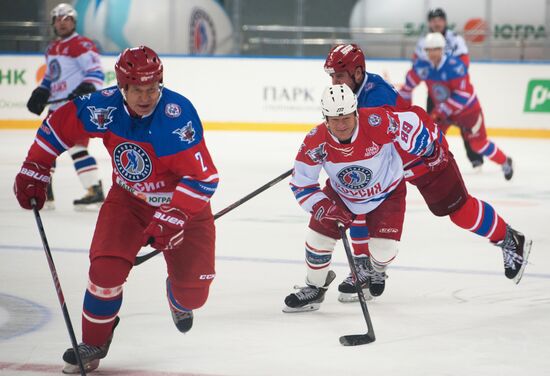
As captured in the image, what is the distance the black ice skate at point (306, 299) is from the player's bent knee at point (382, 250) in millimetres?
238

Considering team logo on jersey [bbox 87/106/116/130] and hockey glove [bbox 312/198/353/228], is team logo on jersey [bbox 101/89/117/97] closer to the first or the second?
team logo on jersey [bbox 87/106/116/130]

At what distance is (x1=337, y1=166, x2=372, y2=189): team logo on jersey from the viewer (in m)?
4.20

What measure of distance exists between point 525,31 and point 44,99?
787 centimetres

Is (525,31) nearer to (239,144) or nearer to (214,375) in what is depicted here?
(239,144)

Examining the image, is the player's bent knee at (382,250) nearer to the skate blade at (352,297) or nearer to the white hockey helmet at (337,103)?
the skate blade at (352,297)

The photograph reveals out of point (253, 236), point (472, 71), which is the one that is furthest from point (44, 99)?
point (472, 71)

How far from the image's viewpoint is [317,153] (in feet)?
13.5

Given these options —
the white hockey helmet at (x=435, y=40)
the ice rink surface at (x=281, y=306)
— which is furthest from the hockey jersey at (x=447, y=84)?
the ice rink surface at (x=281, y=306)

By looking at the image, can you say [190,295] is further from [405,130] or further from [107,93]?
[405,130]

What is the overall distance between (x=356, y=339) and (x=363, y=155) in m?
0.74

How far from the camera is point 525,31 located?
13336 millimetres

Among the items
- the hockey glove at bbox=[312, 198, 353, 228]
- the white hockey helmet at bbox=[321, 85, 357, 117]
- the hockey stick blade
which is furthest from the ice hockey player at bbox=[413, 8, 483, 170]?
the hockey stick blade

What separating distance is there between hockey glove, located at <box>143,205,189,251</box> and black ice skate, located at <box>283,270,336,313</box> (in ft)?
3.74

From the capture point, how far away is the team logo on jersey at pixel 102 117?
11.3ft
